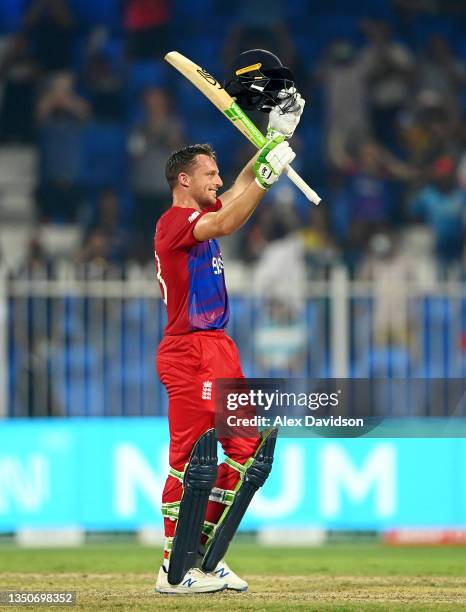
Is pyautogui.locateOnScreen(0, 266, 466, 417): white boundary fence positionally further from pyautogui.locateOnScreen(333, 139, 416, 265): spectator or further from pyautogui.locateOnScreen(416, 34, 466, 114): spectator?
pyautogui.locateOnScreen(416, 34, 466, 114): spectator

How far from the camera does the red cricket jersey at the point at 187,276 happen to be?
7.52m

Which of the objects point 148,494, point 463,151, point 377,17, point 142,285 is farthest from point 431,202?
point 148,494

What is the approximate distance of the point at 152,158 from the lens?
51.3 ft

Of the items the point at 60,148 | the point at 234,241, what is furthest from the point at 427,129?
the point at 60,148

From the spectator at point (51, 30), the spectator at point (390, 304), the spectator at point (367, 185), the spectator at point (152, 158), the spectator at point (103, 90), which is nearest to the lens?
the spectator at point (390, 304)

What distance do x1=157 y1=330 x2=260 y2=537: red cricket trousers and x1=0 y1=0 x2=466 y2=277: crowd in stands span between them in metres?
6.84

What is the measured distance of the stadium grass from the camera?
7.18 meters

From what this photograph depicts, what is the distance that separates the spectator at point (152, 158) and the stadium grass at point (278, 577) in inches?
184

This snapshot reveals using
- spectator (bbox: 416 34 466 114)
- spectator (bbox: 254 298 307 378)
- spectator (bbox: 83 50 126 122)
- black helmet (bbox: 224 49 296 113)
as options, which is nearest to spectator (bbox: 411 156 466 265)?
spectator (bbox: 416 34 466 114)

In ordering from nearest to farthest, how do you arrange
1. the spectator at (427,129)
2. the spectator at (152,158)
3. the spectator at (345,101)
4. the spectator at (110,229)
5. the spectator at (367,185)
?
the spectator at (110,229)
the spectator at (367,185)
the spectator at (152,158)
the spectator at (427,129)
the spectator at (345,101)

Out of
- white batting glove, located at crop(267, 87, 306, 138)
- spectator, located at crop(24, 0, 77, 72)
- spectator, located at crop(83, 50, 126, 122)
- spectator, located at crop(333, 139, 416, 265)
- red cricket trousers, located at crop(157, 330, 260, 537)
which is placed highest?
spectator, located at crop(24, 0, 77, 72)

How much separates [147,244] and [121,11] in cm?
339

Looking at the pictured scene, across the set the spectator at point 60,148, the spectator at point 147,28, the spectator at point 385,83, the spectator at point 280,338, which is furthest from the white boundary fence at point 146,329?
the spectator at point 147,28

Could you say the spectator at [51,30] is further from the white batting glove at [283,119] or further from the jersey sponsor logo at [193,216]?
the white batting glove at [283,119]
